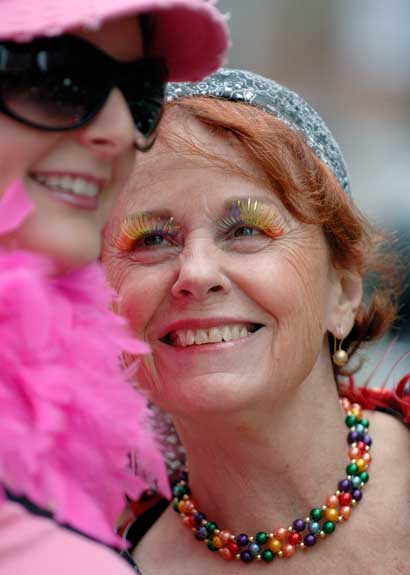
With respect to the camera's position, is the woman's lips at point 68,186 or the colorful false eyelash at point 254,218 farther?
the colorful false eyelash at point 254,218

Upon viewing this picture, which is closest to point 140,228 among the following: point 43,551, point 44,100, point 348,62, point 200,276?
point 200,276

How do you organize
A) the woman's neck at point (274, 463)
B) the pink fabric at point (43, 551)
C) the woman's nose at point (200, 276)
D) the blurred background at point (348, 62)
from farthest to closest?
the blurred background at point (348, 62)
the woman's neck at point (274, 463)
the woman's nose at point (200, 276)
the pink fabric at point (43, 551)

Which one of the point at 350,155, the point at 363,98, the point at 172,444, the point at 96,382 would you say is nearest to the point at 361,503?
the point at 172,444

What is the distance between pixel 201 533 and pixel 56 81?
1279 millimetres

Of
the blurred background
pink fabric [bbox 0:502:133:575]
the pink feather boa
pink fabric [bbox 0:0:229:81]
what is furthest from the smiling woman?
the blurred background

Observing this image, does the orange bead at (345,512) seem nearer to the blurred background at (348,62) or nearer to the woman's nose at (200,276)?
the woman's nose at (200,276)

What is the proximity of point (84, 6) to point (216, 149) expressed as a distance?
0.83m

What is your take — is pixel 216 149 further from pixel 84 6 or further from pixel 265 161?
pixel 84 6

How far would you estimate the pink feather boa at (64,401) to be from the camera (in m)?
1.11

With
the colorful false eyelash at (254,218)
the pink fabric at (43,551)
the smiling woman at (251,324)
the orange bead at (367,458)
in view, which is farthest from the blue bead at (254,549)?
the pink fabric at (43,551)

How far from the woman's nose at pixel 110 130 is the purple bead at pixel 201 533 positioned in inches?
45.0

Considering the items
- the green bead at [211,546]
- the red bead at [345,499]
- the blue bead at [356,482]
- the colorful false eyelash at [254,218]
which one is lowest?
the green bead at [211,546]

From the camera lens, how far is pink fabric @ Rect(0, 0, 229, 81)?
1123mm

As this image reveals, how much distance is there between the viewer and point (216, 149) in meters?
1.95
